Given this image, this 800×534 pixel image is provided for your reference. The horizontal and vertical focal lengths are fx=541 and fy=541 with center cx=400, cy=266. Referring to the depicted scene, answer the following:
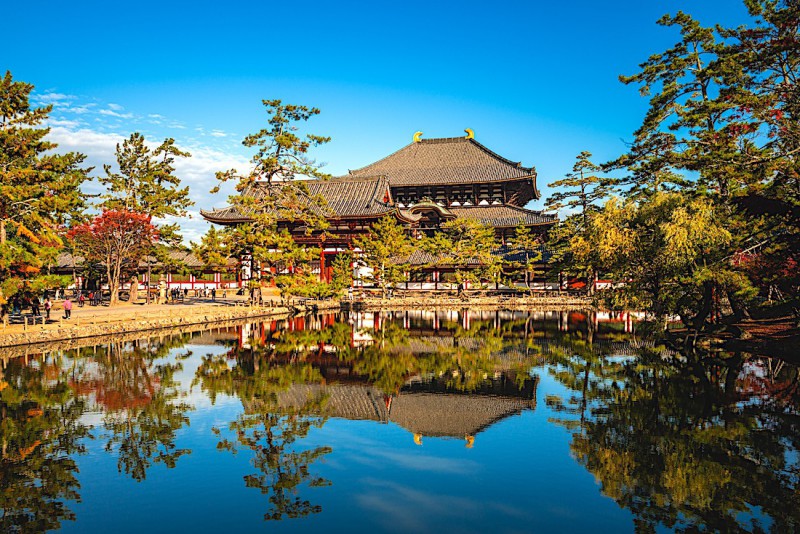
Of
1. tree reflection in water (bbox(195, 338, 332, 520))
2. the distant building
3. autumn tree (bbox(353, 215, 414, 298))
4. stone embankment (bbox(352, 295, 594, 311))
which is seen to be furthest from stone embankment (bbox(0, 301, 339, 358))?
the distant building

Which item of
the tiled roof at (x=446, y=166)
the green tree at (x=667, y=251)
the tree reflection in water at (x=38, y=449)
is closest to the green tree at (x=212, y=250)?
the tree reflection in water at (x=38, y=449)

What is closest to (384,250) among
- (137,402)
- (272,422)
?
(137,402)

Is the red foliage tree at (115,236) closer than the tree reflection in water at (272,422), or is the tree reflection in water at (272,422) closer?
the tree reflection in water at (272,422)

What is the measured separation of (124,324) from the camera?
2695 cm

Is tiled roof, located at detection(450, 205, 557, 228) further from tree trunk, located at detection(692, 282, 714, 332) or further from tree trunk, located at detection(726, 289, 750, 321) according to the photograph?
tree trunk, located at detection(692, 282, 714, 332)

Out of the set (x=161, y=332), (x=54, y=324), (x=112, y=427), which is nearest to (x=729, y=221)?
(x=112, y=427)

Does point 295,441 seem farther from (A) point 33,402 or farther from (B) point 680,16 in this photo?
(B) point 680,16

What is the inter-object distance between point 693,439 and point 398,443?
5.91m

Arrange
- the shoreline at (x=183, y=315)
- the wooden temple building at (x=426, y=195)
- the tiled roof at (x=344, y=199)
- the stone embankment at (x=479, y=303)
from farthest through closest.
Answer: the wooden temple building at (x=426, y=195), the tiled roof at (x=344, y=199), the stone embankment at (x=479, y=303), the shoreline at (x=183, y=315)

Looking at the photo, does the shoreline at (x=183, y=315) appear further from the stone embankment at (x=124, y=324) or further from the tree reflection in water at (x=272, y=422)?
the tree reflection in water at (x=272, y=422)

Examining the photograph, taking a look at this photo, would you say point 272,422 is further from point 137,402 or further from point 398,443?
point 137,402

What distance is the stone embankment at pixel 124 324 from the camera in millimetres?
22188

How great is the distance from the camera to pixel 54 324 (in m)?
24.5

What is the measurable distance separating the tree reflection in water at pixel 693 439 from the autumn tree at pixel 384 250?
3021cm
